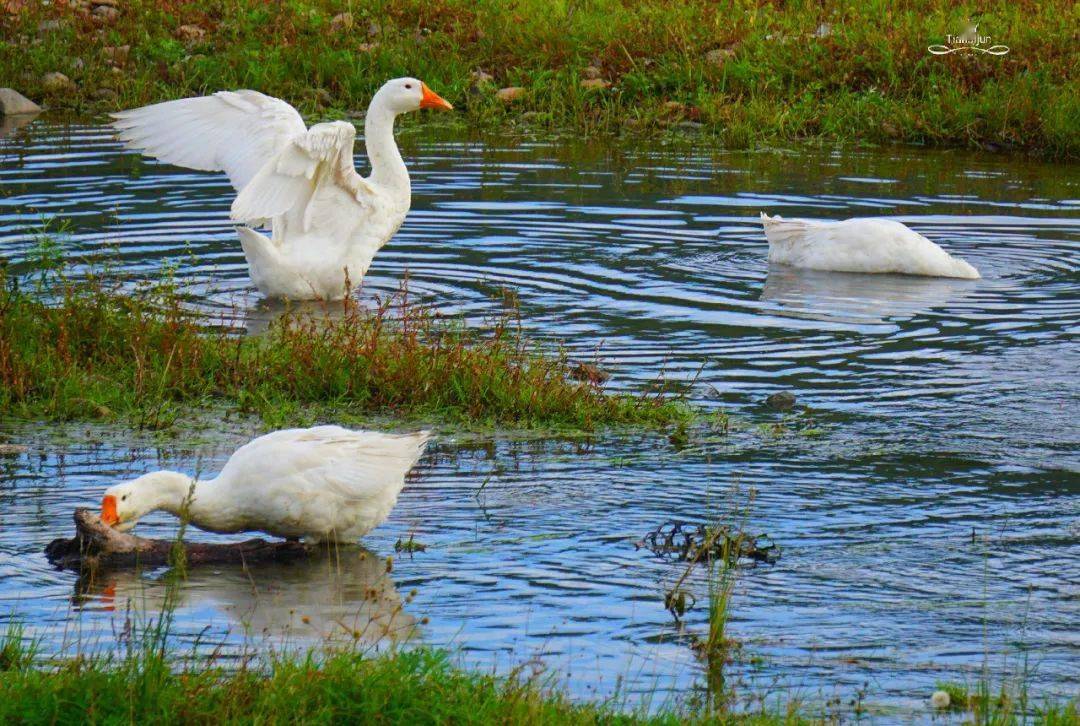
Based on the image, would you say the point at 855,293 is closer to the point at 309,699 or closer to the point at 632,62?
the point at 632,62

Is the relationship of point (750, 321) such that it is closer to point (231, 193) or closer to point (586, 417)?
point (586, 417)

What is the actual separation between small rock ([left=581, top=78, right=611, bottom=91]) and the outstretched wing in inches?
293

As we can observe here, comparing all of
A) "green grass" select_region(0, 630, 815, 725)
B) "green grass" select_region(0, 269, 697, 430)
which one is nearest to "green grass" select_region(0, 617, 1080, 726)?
"green grass" select_region(0, 630, 815, 725)

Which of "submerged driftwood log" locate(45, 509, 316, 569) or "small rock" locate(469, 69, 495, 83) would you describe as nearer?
"submerged driftwood log" locate(45, 509, 316, 569)

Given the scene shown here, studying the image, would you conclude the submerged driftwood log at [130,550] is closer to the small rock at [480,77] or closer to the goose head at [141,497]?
the goose head at [141,497]

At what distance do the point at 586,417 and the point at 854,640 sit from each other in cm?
275

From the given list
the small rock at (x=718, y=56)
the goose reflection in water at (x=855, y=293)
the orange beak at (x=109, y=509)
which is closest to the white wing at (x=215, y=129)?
the goose reflection in water at (x=855, y=293)

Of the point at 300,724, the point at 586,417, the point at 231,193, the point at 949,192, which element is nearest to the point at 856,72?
the point at 949,192

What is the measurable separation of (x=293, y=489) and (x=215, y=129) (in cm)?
550

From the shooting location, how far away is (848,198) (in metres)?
14.6

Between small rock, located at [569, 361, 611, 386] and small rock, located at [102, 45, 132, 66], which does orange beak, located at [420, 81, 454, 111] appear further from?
small rock, located at [102, 45, 132, 66]

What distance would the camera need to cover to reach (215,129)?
11.3 m

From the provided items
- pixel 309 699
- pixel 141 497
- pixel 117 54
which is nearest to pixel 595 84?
pixel 117 54

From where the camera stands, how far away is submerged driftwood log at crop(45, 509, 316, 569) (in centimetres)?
614
